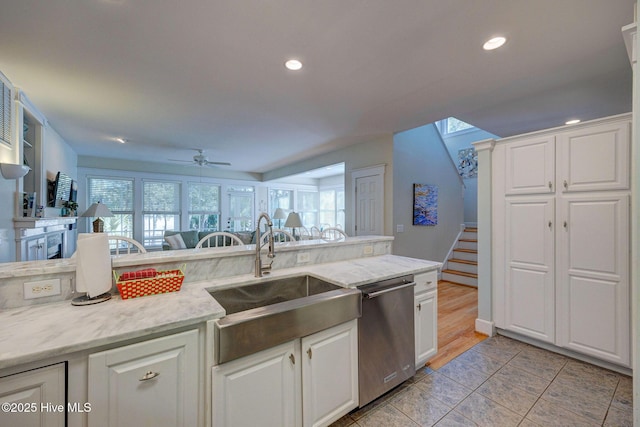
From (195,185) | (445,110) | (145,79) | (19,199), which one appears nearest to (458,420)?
(445,110)

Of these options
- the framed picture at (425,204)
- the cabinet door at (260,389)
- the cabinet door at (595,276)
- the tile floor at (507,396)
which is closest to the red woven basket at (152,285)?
the cabinet door at (260,389)

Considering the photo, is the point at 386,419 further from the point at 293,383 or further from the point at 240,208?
the point at 240,208

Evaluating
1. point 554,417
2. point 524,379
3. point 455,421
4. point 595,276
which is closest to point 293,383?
point 455,421

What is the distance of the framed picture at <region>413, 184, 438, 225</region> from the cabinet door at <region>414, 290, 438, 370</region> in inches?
102

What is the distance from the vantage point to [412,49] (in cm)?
198

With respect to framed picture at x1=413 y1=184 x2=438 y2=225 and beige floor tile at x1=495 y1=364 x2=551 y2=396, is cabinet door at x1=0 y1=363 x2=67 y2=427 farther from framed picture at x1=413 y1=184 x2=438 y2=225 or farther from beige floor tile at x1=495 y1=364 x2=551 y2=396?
framed picture at x1=413 y1=184 x2=438 y2=225

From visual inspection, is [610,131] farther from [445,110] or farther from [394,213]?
[394,213]

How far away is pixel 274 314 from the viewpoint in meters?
1.21

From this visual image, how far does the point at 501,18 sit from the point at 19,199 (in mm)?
4786

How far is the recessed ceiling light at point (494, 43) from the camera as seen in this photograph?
186cm

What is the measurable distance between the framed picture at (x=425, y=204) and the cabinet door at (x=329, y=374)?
3346 millimetres

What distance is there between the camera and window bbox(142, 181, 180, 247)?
21.0 ft

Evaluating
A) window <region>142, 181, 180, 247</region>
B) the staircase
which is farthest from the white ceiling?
window <region>142, 181, 180, 247</region>

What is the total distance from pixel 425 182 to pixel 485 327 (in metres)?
2.64
